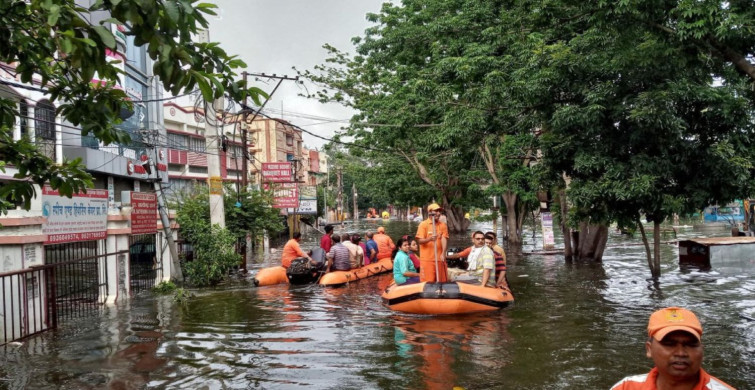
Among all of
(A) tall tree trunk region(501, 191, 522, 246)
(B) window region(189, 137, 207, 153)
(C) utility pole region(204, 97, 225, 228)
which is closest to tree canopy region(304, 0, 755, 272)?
(C) utility pole region(204, 97, 225, 228)

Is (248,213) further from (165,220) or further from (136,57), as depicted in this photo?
(136,57)

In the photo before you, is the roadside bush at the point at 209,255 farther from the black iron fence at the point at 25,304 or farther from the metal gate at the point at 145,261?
the black iron fence at the point at 25,304

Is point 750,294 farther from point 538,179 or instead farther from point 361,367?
point 361,367

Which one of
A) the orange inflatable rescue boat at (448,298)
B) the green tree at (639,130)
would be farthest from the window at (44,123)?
the green tree at (639,130)

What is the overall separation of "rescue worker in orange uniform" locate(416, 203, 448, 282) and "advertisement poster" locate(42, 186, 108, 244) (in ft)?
20.5

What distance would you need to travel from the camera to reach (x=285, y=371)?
24.7ft

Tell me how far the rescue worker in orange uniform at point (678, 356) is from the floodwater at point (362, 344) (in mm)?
4166

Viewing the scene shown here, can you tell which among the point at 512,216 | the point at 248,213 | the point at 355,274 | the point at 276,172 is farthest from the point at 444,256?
the point at 512,216

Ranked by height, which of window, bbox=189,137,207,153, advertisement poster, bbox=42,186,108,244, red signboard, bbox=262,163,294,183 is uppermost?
window, bbox=189,137,207,153

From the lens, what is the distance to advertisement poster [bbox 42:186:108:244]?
10.2 m

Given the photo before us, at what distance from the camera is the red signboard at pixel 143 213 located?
44.6ft

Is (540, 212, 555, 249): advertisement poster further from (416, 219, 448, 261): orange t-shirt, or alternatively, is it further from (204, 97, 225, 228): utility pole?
(204, 97, 225, 228): utility pole

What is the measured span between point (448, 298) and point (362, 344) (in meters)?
2.73

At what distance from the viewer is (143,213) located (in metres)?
14.0
